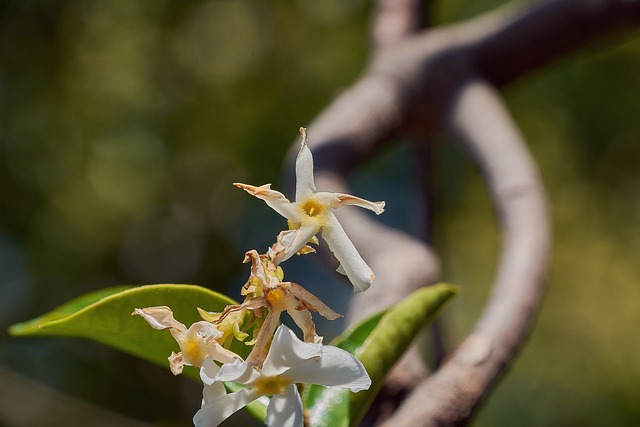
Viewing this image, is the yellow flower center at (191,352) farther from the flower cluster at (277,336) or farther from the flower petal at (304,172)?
the flower petal at (304,172)

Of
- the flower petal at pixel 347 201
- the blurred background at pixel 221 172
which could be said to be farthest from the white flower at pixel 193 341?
the blurred background at pixel 221 172

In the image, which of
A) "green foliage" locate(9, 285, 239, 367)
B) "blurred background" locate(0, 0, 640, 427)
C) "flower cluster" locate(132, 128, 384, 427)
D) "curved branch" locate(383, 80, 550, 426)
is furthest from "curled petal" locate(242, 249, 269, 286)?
"blurred background" locate(0, 0, 640, 427)

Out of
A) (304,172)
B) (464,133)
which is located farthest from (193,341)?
(464,133)

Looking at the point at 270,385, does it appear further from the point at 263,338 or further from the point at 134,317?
the point at 134,317

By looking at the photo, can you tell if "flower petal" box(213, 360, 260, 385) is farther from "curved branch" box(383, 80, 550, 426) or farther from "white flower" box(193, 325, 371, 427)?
"curved branch" box(383, 80, 550, 426)

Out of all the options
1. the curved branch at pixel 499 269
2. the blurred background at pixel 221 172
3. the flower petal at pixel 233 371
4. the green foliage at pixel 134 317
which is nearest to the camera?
the flower petal at pixel 233 371

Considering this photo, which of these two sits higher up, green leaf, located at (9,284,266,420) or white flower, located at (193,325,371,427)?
white flower, located at (193,325,371,427)

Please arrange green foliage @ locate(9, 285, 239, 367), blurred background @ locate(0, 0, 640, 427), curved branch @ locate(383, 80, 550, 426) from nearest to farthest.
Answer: green foliage @ locate(9, 285, 239, 367)
curved branch @ locate(383, 80, 550, 426)
blurred background @ locate(0, 0, 640, 427)
